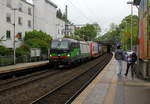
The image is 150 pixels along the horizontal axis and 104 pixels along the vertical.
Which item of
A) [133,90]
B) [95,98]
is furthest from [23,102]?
[133,90]

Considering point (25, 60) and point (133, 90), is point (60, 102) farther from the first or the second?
point (25, 60)

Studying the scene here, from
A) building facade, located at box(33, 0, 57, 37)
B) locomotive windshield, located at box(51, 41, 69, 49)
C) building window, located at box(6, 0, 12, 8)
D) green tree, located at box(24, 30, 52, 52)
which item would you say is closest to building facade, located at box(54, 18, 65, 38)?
building facade, located at box(33, 0, 57, 37)

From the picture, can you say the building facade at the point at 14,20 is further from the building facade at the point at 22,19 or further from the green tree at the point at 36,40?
the green tree at the point at 36,40

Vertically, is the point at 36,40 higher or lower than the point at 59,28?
lower

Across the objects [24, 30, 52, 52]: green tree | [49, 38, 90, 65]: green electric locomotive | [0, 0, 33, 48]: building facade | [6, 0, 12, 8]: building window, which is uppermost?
[6, 0, 12, 8]: building window

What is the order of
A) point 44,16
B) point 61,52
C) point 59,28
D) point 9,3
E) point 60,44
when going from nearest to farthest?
point 61,52, point 60,44, point 9,3, point 44,16, point 59,28

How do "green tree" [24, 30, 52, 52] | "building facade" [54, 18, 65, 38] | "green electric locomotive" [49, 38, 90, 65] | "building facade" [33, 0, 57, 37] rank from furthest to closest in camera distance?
"building facade" [54, 18, 65, 38] < "building facade" [33, 0, 57, 37] < "green tree" [24, 30, 52, 52] < "green electric locomotive" [49, 38, 90, 65]

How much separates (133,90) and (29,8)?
4477 centimetres

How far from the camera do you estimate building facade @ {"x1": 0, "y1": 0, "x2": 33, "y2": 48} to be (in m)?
44.3

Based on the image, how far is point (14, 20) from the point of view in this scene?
143 ft

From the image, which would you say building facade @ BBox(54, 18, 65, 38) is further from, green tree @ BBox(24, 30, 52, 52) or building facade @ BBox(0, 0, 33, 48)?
green tree @ BBox(24, 30, 52, 52)

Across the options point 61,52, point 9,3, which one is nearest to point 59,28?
point 9,3

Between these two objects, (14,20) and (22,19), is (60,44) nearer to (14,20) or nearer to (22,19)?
(14,20)

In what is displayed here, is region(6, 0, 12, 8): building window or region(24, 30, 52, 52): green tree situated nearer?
region(6, 0, 12, 8): building window
